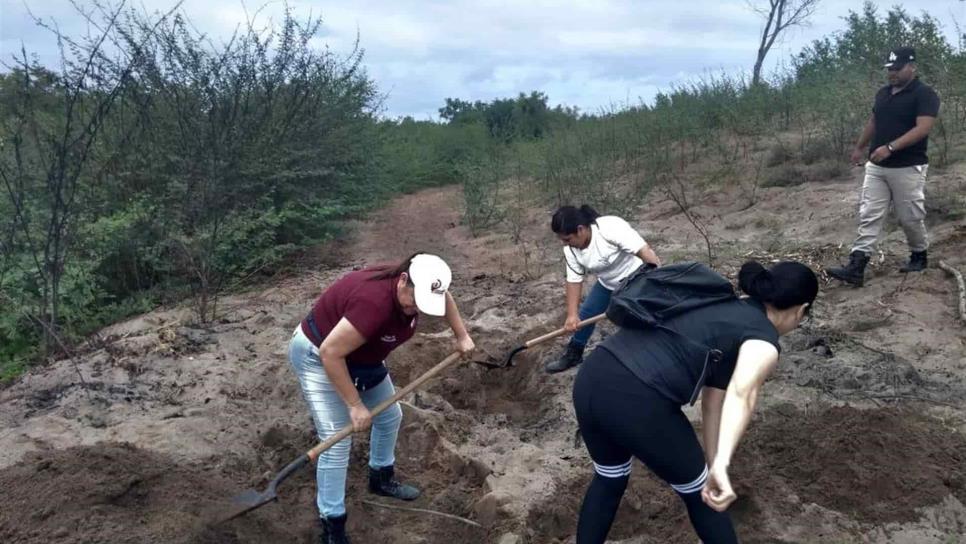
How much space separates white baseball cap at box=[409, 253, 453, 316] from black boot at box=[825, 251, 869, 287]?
453cm

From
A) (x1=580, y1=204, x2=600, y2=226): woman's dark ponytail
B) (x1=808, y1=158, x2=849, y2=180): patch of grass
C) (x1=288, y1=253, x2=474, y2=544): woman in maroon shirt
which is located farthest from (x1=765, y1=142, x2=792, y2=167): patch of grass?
(x1=288, y1=253, x2=474, y2=544): woman in maroon shirt

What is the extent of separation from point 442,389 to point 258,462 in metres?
1.65

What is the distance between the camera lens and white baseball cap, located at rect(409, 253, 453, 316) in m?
3.36

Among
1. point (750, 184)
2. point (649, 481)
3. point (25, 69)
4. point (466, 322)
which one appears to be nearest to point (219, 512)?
point (649, 481)

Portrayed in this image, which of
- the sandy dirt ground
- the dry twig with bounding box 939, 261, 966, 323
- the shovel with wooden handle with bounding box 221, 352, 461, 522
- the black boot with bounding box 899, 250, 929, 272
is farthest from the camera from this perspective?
the black boot with bounding box 899, 250, 929, 272

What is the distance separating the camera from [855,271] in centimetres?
672

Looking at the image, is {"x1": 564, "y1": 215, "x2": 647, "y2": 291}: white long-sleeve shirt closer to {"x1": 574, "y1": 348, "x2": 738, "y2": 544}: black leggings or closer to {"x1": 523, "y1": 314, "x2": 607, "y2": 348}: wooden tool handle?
{"x1": 523, "y1": 314, "x2": 607, "y2": 348}: wooden tool handle

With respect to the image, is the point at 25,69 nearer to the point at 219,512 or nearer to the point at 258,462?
the point at 258,462

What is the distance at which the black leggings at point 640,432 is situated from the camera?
281 cm

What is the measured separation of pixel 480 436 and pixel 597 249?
4.53 feet

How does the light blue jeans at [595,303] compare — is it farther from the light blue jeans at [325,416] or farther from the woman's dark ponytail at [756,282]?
the woman's dark ponytail at [756,282]

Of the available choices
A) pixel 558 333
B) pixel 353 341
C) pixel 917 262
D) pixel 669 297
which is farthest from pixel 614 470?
pixel 917 262

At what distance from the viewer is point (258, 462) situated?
185 inches

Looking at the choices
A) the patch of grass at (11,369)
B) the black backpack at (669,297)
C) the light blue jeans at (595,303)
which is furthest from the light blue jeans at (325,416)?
the patch of grass at (11,369)
